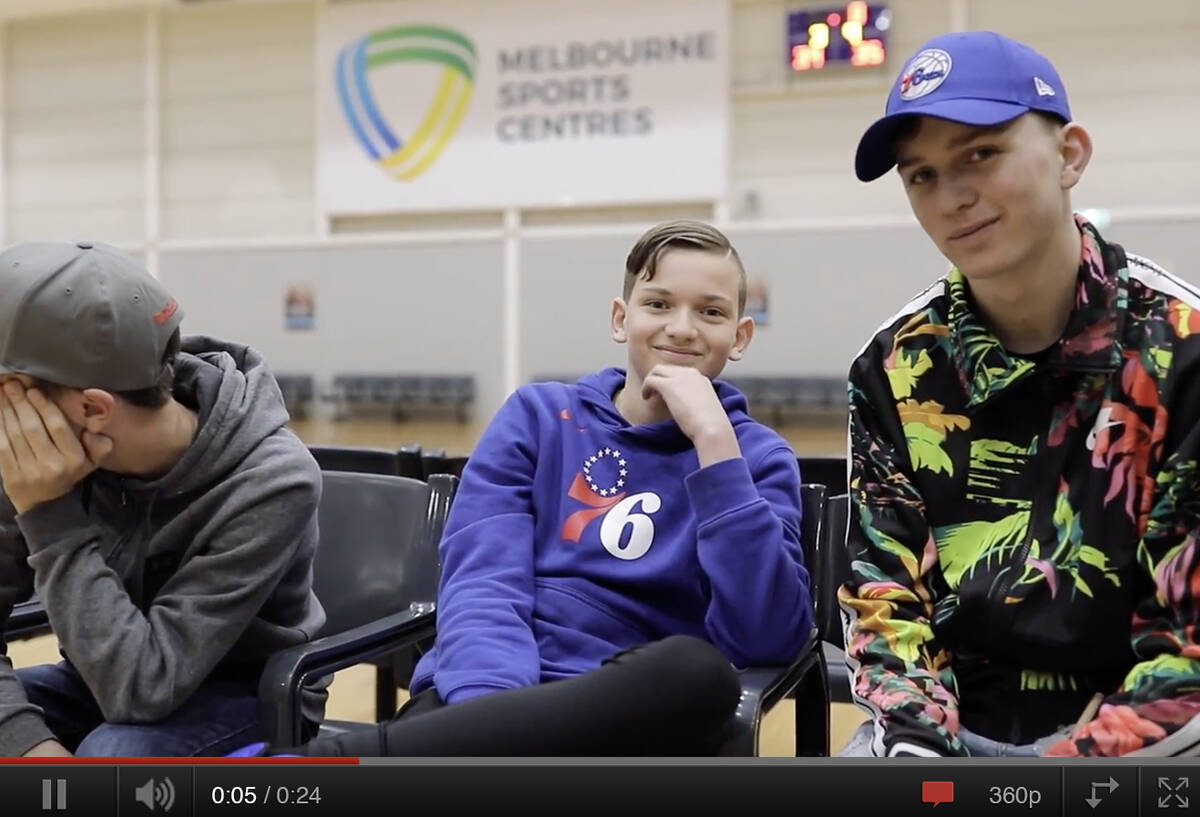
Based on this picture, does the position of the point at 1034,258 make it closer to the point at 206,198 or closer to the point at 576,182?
the point at 576,182

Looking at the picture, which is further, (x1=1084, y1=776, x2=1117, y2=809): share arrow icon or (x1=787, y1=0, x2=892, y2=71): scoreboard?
(x1=787, y1=0, x2=892, y2=71): scoreboard

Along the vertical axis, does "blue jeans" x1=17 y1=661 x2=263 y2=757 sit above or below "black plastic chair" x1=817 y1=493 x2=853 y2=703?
below

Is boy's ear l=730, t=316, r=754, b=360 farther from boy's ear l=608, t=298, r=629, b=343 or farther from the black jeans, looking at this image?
the black jeans

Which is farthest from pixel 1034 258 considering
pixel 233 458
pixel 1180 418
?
pixel 233 458

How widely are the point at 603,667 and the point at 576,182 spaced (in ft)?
21.9

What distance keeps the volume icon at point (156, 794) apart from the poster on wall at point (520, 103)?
6.70 m

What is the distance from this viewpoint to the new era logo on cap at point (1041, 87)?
3.89 ft

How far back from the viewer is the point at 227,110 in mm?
8477

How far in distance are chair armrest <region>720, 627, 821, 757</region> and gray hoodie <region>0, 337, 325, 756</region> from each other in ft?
2.18

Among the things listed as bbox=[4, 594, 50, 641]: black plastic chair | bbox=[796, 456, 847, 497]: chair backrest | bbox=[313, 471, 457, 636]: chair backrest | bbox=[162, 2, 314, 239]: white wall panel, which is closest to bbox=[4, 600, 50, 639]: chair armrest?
bbox=[4, 594, 50, 641]: black plastic chair

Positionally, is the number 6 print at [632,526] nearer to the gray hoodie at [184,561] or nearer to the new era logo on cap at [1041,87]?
the gray hoodie at [184,561]

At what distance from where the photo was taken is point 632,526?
1513mm

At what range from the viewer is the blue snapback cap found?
1.16 metres

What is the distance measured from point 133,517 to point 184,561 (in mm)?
114
